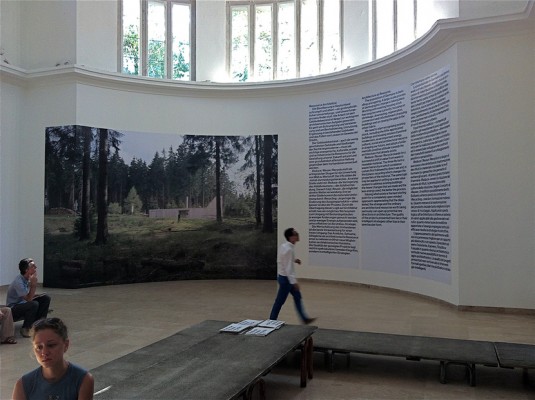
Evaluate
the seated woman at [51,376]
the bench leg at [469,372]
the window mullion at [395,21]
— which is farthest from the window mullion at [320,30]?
the seated woman at [51,376]

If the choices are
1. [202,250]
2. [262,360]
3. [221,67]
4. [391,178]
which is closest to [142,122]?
[221,67]

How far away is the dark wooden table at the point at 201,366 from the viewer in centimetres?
539

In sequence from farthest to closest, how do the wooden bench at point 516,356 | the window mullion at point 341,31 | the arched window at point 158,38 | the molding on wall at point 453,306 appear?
the arched window at point 158,38 → the window mullion at point 341,31 → the molding on wall at point 453,306 → the wooden bench at point 516,356

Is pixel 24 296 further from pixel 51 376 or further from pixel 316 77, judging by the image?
pixel 316 77

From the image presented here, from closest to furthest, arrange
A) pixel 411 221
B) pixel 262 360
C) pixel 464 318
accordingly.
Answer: pixel 262 360 → pixel 464 318 → pixel 411 221

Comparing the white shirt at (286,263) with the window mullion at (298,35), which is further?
the window mullion at (298,35)

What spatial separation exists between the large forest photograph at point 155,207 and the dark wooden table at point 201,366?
34.6 ft

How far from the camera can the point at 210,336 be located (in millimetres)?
7754

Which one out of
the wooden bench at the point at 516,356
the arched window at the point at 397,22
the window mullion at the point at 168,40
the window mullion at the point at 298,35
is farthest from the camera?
the window mullion at the point at 168,40

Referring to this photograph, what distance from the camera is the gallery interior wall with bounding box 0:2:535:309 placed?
1254cm

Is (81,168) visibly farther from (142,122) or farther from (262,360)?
(262,360)

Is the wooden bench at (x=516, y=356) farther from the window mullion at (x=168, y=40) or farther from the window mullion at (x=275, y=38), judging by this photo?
the window mullion at (x=168, y=40)

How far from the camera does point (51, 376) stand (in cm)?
376

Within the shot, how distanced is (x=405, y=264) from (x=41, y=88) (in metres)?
13.4
